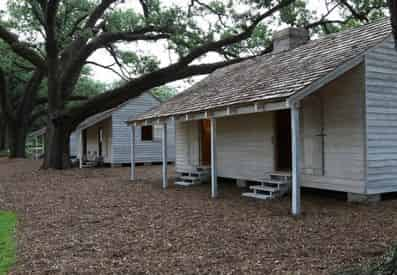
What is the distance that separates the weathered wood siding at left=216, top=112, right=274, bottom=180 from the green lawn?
254 inches

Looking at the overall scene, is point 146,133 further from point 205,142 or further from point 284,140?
point 284,140

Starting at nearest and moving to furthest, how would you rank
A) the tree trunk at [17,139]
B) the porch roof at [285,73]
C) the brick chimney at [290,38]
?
1. the porch roof at [285,73]
2. the brick chimney at [290,38]
3. the tree trunk at [17,139]

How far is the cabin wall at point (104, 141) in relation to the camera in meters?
24.0

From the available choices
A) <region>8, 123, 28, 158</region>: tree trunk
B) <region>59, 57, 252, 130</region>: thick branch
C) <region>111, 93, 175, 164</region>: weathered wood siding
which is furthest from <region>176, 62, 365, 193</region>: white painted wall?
<region>8, 123, 28, 158</region>: tree trunk

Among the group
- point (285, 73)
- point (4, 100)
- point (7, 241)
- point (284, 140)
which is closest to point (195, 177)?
point (284, 140)

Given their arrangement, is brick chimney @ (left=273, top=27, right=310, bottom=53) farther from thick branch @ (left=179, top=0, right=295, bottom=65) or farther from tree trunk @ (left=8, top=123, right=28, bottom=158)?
tree trunk @ (left=8, top=123, right=28, bottom=158)

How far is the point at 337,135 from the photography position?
943cm

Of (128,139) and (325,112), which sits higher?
(325,112)

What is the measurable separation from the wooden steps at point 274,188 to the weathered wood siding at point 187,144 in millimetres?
4562

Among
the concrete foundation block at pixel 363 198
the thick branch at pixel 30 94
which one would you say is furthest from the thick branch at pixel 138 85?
the concrete foundation block at pixel 363 198

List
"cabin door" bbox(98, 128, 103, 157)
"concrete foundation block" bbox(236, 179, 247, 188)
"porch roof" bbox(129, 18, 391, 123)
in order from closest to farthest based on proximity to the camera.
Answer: "porch roof" bbox(129, 18, 391, 123), "concrete foundation block" bbox(236, 179, 247, 188), "cabin door" bbox(98, 128, 103, 157)

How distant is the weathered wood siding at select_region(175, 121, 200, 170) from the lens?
587 inches

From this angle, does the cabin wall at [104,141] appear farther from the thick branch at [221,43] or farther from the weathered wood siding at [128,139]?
the thick branch at [221,43]

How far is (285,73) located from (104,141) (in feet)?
55.5
